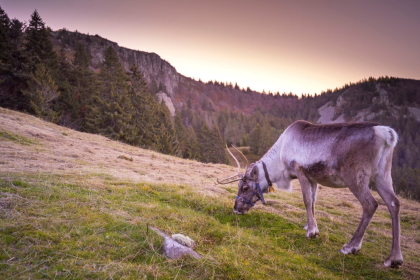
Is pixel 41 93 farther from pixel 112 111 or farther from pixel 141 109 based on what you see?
pixel 141 109

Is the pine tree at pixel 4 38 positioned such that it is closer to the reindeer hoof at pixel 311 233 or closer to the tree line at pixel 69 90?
the tree line at pixel 69 90

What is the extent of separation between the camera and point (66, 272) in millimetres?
2461

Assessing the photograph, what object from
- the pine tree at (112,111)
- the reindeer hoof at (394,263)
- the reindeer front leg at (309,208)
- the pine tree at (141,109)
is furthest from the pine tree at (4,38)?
the reindeer hoof at (394,263)

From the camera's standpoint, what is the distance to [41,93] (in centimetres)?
3009

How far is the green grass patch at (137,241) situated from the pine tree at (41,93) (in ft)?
102

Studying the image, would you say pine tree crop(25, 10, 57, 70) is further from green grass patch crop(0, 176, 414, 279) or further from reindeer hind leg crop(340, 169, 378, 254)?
reindeer hind leg crop(340, 169, 378, 254)

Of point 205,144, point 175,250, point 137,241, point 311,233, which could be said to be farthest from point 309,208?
point 205,144

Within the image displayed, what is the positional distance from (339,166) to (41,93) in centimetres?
3731

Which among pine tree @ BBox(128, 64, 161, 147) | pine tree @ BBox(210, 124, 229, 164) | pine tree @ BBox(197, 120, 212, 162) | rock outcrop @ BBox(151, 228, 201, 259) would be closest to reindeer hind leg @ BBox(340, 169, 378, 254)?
rock outcrop @ BBox(151, 228, 201, 259)

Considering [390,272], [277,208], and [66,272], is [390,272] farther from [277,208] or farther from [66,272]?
[66,272]

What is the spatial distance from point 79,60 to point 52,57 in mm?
10234

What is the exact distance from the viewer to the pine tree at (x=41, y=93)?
29.8 meters

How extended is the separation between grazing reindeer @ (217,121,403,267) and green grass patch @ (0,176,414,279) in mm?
475

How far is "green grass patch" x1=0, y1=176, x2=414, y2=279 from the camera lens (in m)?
2.69
